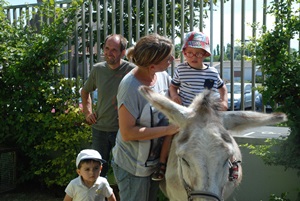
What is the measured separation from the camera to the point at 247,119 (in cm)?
321

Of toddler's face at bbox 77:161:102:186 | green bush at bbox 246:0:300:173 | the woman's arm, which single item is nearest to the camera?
the woman's arm

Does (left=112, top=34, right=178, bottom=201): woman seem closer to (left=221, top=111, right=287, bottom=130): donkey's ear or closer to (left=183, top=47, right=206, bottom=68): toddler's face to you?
(left=221, top=111, right=287, bottom=130): donkey's ear

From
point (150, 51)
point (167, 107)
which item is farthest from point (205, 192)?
point (150, 51)

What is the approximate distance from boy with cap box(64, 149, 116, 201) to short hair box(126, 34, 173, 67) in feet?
4.61

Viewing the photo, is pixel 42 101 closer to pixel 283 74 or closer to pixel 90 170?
pixel 90 170

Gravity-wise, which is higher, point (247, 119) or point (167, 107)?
point (167, 107)

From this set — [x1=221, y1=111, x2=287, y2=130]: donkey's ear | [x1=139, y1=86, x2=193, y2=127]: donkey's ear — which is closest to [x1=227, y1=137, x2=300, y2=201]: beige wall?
[x1=221, y1=111, x2=287, y2=130]: donkey's ear

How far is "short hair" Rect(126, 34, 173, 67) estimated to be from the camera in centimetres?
346

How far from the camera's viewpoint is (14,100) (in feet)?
24.8

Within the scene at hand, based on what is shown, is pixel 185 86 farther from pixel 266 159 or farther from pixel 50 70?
pixel 50 70

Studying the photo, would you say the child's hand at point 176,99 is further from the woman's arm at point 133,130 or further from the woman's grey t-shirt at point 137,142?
the woman's arm at point 133,130

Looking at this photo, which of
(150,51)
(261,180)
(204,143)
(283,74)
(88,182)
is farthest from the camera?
(261,180)

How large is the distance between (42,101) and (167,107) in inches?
190

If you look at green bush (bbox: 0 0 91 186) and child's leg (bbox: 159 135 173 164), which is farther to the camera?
green bush (bbox: 0 0 91 186)
